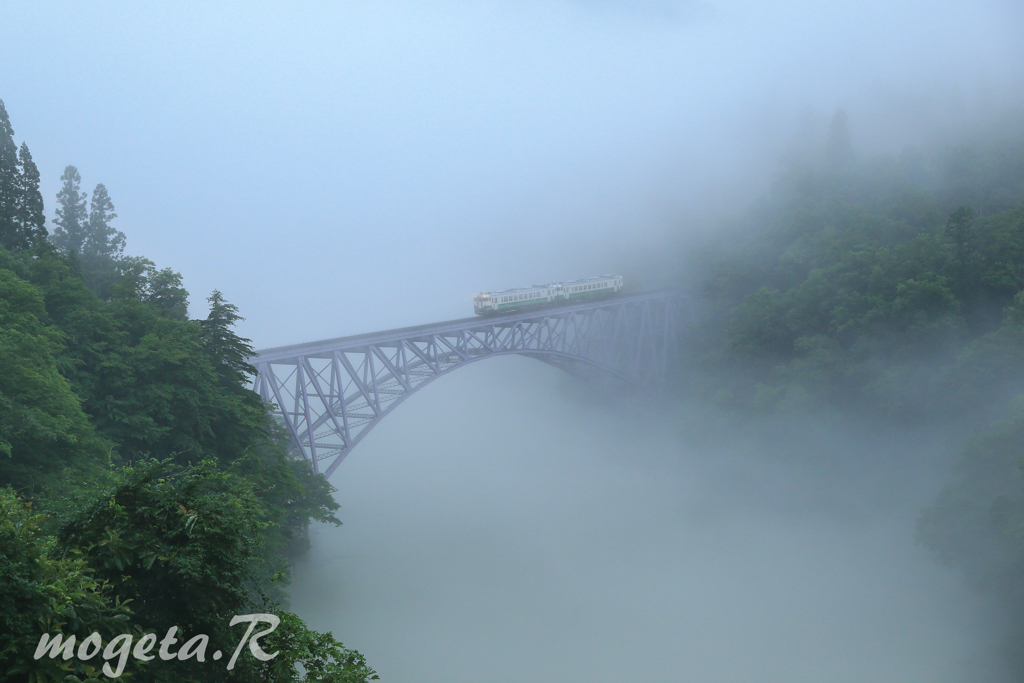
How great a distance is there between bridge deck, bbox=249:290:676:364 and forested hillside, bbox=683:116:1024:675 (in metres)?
9.91

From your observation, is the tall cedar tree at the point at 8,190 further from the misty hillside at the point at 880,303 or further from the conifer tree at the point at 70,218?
the misty hillside at the point at 880,303

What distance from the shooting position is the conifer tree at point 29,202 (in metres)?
Answer: 33.7

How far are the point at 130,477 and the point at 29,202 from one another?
29.4m

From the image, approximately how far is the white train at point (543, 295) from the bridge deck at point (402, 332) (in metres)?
0.56

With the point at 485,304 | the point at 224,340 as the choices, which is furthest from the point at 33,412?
the point at 485,304

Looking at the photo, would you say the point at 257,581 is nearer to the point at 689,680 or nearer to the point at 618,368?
the point at 689,680

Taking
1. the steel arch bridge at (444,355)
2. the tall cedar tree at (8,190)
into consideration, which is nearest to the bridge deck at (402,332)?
the steel arch bridge at (444,355)

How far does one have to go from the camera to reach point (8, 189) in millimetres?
33219

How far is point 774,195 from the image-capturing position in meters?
71.8

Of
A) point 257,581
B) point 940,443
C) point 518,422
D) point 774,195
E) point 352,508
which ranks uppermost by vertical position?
point 774,195

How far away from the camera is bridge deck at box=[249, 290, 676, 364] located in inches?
1222

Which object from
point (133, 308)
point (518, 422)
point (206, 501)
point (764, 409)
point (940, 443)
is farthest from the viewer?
point (518, 422)

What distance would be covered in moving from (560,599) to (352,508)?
16309 millimetres

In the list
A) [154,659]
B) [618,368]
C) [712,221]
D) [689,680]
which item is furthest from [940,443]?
[712,221]
